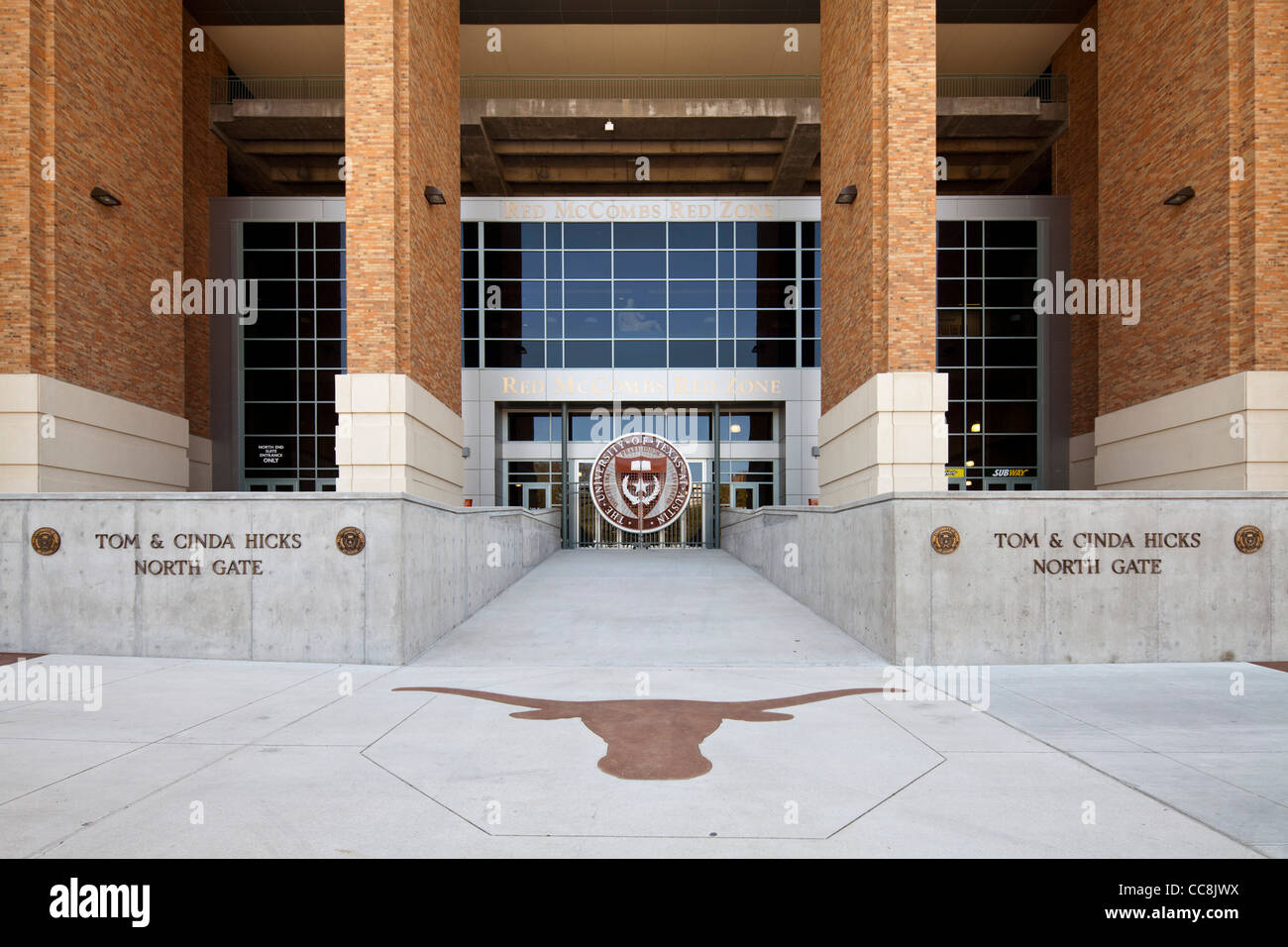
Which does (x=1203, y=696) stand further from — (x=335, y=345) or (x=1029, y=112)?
(x=335, y=345)

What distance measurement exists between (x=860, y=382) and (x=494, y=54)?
62.9ft

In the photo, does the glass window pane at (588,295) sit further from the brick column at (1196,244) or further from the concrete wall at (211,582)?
the concrete wall at (211,582)

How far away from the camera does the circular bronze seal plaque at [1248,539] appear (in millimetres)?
9984

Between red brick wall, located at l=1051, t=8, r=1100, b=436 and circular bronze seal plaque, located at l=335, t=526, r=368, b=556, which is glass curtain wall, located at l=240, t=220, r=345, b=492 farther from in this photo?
red brick wall, located at l=1051, t=8, r=1100, b=436

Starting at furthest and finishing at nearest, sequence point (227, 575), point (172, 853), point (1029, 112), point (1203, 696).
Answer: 1. point (1029, 112)
2. point (227, 575)
3. point (1203, 696)
4. point (172, 853)

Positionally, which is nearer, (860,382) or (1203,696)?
(1203,696)

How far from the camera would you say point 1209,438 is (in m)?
16.3

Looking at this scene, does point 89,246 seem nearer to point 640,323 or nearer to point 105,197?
point 105,197

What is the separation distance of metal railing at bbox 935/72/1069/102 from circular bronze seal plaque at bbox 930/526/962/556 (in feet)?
79.7

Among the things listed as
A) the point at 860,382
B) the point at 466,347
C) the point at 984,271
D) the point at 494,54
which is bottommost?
the point at 860,382

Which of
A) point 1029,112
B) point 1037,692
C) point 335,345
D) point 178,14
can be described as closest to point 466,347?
point 335,345

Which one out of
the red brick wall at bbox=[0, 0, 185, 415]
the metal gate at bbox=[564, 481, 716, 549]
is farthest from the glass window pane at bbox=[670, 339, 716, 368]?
the red brick wall at bbox=[0, 0, 185, 415]

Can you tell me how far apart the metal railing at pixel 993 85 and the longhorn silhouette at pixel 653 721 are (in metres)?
27.6

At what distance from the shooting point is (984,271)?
28219 mm
